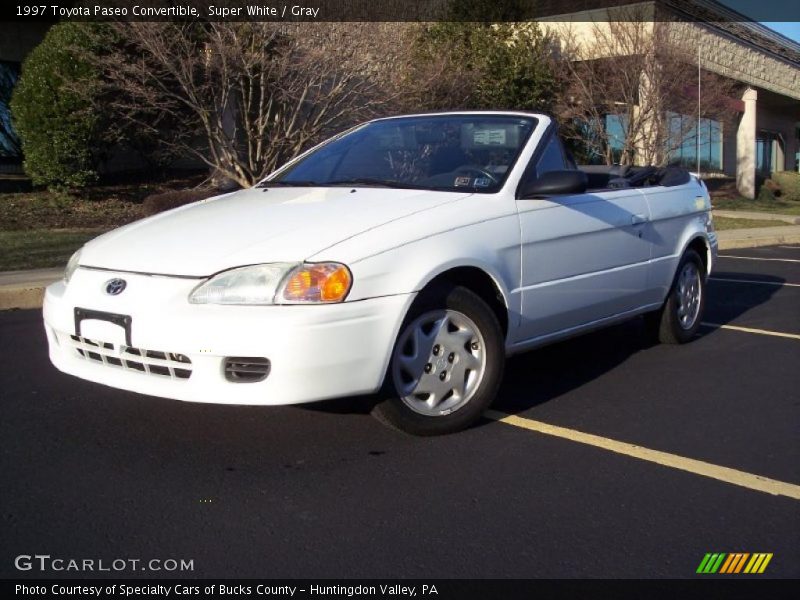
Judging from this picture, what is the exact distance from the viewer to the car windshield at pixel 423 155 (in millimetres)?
4922

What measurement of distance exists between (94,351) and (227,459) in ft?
2.61

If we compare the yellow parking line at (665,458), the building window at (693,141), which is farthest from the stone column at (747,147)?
the yellow parking line at (665,458)

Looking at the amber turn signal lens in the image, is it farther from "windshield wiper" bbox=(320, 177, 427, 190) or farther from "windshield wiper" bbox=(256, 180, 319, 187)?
"windshield wiper" bbox=(256, 180, 319, 187)

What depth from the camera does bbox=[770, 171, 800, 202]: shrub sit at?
1187 inches

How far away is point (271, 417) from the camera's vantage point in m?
4.69

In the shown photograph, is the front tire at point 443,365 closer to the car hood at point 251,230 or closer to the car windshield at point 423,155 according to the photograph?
the car hood at point 251,230

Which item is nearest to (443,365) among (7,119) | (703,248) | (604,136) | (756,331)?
(703,248)

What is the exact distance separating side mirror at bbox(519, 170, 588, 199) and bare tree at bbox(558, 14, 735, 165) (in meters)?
15.4

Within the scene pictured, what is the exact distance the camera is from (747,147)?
1105 inches

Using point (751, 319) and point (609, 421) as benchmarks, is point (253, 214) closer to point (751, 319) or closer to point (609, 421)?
point (609, 421)

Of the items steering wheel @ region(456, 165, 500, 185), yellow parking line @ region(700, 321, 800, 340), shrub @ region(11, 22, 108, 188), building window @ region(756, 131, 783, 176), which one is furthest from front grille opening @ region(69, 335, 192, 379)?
building window @ region(756, 131, 783, 176)

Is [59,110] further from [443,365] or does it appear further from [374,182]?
[443,365]

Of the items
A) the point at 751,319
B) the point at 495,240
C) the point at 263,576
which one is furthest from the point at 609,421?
the point at 751,319

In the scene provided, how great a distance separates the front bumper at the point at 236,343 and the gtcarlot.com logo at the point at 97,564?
86cm
